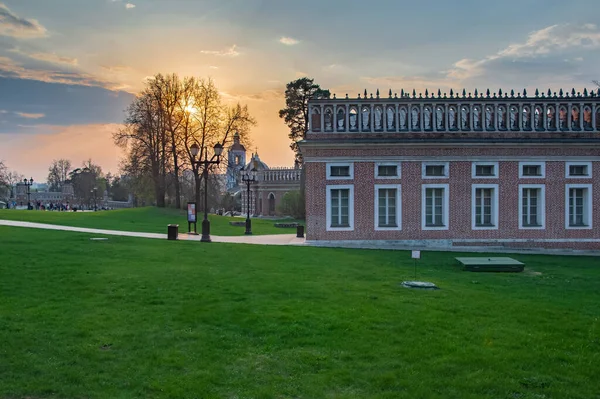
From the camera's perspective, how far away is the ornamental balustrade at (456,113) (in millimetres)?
26688

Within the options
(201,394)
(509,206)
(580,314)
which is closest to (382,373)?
(201,394)

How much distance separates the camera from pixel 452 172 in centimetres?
2658

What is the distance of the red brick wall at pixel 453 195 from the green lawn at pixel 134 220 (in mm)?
9618

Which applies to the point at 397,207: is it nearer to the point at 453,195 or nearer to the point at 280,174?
the point at 453,195

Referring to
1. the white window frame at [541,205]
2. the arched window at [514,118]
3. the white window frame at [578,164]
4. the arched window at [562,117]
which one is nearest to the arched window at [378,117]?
the arched window at [514,118]

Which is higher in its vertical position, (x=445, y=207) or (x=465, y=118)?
(x=465, y=118)

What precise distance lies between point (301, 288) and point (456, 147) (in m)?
16.4

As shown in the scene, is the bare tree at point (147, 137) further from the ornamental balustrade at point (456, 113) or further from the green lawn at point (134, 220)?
the ornamental balustrade at point (456, 113)

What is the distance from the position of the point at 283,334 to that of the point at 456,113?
2084 cm

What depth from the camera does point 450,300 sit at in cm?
1162

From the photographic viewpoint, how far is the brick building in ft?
86.3

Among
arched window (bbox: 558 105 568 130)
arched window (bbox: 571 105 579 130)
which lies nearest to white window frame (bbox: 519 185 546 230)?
arched window (bbox: 558 105 568 130)

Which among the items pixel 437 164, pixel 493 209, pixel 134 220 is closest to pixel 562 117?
A: pixel 493 209

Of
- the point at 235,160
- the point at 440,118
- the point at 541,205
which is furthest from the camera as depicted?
the point at 235,160
